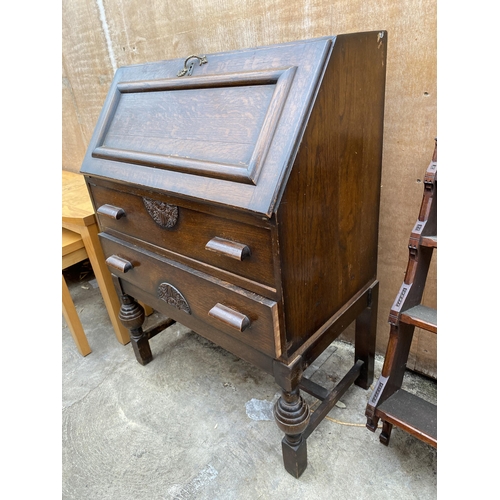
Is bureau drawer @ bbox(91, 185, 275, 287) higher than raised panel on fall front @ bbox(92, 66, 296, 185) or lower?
lower

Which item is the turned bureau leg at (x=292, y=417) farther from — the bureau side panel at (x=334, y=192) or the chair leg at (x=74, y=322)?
the chair leg at (x=74, y=322)

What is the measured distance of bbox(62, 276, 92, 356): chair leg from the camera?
1.94 metres

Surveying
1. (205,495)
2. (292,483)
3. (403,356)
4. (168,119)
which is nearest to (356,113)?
(168,119)

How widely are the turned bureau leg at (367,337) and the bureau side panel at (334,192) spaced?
187 millimetres

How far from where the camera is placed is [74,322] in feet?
6.56

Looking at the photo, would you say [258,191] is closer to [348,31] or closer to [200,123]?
[200,123]

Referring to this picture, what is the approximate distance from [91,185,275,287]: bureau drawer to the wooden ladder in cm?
45

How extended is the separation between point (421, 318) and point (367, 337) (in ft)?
1.46

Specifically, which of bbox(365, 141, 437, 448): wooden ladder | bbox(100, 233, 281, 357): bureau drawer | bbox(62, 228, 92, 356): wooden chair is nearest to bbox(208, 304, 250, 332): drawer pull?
bbox(100, 233, 281, 357): bureau drawer

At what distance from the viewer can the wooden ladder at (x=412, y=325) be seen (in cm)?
109

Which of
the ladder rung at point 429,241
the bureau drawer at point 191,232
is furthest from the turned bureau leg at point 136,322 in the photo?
the ladder rung at point 429,241

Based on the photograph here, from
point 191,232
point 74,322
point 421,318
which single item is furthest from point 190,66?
point 74,322

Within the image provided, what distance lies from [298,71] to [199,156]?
33 centimetres

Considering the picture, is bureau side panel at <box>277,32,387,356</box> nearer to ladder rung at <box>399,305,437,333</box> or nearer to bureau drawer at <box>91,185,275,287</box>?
bureau drawer at <box>91,185,275,287</box>
